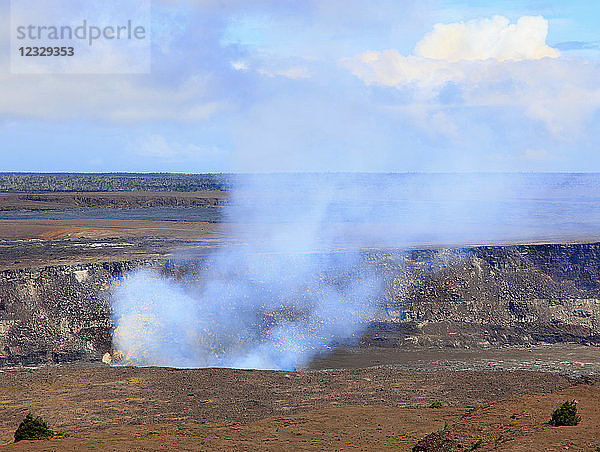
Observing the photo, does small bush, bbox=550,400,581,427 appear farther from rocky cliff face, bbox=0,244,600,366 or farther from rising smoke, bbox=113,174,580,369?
rocky cliff face, bbox=0,244,600,366

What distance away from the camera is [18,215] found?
4232 inches

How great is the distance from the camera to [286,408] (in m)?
31.2

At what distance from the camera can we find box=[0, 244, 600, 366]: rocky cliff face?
43312 millimetres

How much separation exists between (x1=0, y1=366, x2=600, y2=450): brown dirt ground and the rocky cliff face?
5586mm

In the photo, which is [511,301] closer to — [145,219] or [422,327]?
[422,327]

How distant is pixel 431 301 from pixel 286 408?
79.4ft

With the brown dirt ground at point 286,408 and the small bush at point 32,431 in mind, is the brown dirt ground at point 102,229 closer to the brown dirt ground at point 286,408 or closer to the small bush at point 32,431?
the brown dirt ground at point 286,408

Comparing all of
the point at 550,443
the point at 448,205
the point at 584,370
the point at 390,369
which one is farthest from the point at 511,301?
the point at 448,205

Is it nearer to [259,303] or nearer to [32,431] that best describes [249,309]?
[259,303]

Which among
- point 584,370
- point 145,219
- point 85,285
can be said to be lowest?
point 584,370

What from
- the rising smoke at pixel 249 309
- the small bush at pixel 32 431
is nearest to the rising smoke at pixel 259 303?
the rising smoke at pixel 249 309

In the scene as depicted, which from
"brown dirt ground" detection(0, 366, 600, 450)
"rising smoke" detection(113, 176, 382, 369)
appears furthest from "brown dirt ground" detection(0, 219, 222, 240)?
"brown dirt ground" detection(0, 366, 600, 450)

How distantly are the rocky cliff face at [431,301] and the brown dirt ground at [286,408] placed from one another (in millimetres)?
5586

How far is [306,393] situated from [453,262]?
2614 centimetres
